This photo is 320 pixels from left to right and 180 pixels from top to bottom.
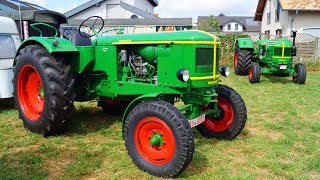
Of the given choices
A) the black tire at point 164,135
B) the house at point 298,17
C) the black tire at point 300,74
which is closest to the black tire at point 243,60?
the black tire at point 300,74

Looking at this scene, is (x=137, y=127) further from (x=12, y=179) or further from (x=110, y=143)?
(x=12, y=179)

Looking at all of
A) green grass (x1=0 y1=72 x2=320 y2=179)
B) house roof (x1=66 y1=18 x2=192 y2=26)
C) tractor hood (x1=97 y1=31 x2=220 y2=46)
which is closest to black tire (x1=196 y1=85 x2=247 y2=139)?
green grass (x1=0 y1=72 x2=320 y2=179)

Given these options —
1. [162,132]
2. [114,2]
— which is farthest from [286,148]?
[114,2]

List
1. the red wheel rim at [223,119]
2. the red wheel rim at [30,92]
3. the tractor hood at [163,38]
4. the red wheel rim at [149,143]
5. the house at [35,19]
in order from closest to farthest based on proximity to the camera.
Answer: the red wheel rim at [149,143], the tractor hood at [163,38], the red wheel rim at [223,119], the red wheel rim at [30,92], the house at [35,19]

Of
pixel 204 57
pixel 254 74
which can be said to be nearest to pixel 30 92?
pixel 204 57

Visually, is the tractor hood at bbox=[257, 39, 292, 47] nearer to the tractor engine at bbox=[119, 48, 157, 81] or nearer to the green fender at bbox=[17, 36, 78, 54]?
the tractor engine at bbox=[119, 48, 157, 81]

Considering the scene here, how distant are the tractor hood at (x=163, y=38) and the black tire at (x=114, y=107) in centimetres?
155

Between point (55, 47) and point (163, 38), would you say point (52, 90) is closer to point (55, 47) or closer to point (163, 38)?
point (55, 47)

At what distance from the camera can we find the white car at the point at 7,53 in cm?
610

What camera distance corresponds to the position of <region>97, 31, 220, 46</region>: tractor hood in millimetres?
3957

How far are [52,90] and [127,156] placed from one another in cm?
134

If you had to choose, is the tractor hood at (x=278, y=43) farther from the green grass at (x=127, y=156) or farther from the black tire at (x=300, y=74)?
the green grass at (x=127, y=156)

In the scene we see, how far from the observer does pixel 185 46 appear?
3.95m

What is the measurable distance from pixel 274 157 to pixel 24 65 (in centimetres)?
364
